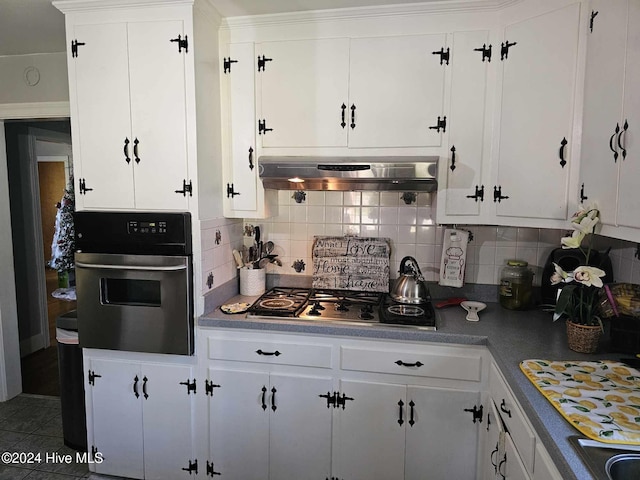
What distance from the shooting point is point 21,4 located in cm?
203

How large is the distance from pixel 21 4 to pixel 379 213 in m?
2.13

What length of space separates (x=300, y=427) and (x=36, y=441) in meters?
1.82

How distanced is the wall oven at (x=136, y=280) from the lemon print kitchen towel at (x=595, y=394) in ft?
5.14

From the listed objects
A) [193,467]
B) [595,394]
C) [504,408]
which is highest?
[595,394]

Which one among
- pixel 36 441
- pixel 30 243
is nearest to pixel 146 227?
pixel 36 441

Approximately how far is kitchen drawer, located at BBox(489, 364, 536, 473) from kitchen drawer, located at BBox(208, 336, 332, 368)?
29.3 inches

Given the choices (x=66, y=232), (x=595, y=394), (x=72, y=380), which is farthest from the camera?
(x=66, y=232)

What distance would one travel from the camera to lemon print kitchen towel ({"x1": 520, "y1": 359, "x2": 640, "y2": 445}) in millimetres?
1118

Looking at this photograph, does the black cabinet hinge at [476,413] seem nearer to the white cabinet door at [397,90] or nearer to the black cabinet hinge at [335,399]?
the black cabinet hinge at [335,399]

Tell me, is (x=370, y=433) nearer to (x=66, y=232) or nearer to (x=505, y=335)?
(x=505, y=335)

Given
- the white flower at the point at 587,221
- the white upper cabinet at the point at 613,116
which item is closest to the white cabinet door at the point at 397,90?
the white upper cabinet at the point at 613,116

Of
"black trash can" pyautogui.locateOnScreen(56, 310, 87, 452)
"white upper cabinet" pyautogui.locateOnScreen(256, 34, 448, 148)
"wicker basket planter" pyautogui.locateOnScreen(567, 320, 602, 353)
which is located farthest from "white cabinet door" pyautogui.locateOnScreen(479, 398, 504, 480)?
"black trash can" pyautogui.locateOnScreen(56, 310, 87, 452)

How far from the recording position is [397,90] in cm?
214

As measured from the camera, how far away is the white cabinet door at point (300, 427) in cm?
205
